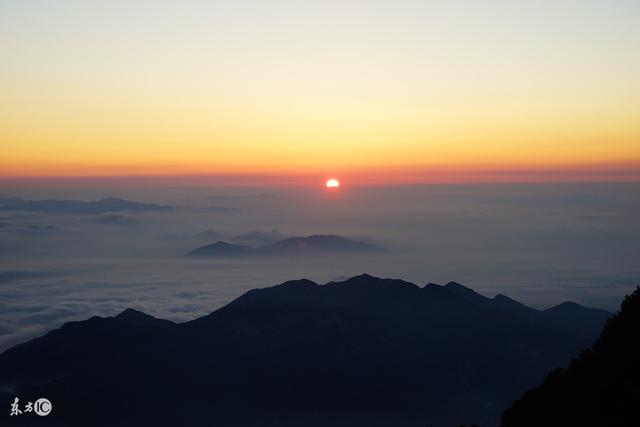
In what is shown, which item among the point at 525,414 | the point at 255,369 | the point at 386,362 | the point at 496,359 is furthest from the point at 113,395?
the point at 525,414

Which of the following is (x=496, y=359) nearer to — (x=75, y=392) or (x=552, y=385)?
(x=75, y=392)

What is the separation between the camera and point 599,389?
45031 mm

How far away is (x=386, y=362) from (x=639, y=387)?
159743mm

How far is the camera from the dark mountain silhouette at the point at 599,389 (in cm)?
4056

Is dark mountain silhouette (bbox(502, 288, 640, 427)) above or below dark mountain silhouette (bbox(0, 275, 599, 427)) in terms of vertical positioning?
above

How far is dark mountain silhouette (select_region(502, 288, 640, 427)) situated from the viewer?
40.6 meters

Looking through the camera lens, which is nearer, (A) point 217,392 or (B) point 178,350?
(A) point 217,392

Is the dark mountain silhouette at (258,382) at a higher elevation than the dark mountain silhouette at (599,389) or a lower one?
lower

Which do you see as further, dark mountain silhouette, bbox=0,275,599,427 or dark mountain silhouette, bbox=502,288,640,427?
dark mountain silhouette, bbox=0,275,599,427

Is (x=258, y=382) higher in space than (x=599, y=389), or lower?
lower

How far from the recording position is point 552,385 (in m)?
51.5

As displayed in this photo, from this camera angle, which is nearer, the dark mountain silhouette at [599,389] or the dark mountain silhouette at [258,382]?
the dark mountain silhouette at [599,389]

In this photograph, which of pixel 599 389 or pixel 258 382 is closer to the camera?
pixel 599 389

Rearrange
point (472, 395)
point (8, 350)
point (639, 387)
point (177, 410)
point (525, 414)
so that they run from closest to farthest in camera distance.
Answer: point (639, 387), point (525, 414), point (177, 410), point (472, 395), point (8, 350)
